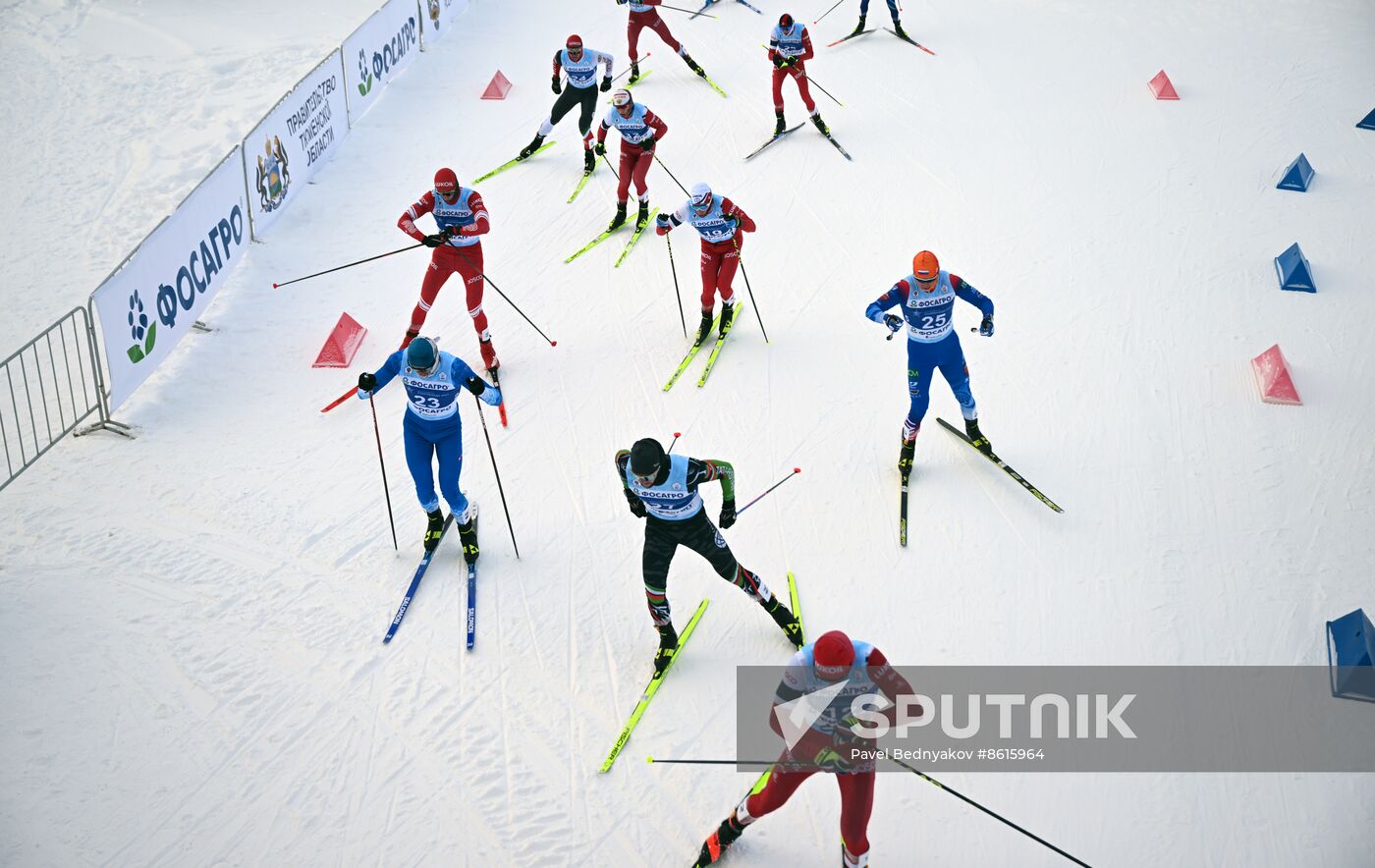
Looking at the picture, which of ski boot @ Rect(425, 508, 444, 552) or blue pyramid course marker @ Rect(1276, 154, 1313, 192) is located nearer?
ski boot @ Rect(425, 508, 444, 552)

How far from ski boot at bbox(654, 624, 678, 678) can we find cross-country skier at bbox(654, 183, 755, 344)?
3.45m

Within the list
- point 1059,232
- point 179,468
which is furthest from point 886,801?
point 1059,232

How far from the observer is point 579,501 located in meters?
7.50

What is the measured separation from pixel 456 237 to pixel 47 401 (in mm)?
3534

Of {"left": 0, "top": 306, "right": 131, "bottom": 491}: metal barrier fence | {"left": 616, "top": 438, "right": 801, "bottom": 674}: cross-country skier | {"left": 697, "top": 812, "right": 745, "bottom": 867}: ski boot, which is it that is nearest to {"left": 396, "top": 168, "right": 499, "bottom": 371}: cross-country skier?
{"left": 0, "top": 306, "right": 131, "bottom": 491}: metal barrier fence

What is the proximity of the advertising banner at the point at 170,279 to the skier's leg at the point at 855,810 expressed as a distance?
20.6 feet

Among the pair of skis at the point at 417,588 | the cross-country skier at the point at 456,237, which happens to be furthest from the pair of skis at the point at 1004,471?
the cross-country skier at the point at 456,237

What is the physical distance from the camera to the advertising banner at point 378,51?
12.3 meters

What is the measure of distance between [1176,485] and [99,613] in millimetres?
7217

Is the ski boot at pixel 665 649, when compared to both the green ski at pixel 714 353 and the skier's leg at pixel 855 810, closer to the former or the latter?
the skier's leg at pixel 855 810

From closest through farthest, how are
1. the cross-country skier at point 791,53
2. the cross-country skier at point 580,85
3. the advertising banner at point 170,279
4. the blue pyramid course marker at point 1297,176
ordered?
the advertising banner at point 170,279 → the blue pyramid course marker at point 1297,176 → the cross-country skier at point 580,85 → the cross-country skier at point 791,53

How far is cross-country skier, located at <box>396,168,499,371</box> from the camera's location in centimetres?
816

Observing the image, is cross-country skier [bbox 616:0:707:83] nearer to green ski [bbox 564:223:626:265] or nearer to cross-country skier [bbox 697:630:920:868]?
green ski [bbox 564:223:626:265]

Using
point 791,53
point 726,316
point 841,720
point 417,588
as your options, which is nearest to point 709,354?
point 726,316
